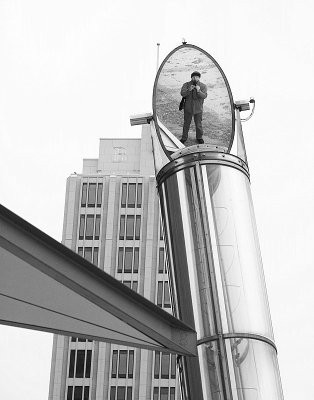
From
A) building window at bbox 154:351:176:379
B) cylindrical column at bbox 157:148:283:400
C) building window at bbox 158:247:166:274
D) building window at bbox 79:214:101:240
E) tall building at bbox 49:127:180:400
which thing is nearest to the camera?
cylindrical column at bbox 157:148:283:400

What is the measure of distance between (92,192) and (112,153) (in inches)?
195

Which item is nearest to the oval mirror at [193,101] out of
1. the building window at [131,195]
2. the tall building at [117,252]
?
the tall building at [117,252]

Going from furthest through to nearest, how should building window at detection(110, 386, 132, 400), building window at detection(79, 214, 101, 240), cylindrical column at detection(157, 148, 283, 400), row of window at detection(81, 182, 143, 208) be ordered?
row of window at detection(81, 182, 143, 208), building window at detection(79, 214, 101, 240), building window at detection(110, 386, 132, 400), cylindrical column at detection(157, 148, 283, 400)

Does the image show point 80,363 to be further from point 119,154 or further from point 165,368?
point 119,154

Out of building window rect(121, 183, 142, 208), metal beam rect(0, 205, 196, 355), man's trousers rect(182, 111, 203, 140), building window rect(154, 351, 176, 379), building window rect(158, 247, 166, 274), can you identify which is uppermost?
building window rect(121, 183, 142, 208)

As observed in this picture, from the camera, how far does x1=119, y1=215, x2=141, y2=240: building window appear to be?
259 ft

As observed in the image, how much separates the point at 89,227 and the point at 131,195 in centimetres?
420

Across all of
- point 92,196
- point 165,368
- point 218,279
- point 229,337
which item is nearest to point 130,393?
point 165,368

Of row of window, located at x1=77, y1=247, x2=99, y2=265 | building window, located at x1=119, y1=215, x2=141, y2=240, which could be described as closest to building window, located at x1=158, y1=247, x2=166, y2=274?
building window, located at x1=119, y1=215, x2=141, y2=240

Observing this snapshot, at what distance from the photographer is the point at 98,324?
29.5 ft

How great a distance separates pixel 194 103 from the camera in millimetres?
15008

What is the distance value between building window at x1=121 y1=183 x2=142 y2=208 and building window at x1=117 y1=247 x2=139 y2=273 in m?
3.60

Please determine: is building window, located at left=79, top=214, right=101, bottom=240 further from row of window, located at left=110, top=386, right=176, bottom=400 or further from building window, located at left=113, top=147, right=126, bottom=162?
row of window, located at left=110, top=386, right=176, bottom=400

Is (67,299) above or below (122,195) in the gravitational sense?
below
